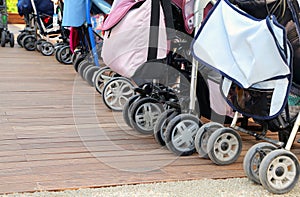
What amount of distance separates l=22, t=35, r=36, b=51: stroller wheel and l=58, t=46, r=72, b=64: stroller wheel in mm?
1364

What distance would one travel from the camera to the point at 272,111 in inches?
97.2

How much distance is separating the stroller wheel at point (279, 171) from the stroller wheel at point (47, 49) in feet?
17.3

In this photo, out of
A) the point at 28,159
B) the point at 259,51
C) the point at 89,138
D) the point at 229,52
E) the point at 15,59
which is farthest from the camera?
the point at 15,59

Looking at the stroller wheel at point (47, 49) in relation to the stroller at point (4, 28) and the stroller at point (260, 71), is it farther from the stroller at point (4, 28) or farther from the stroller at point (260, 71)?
the stroller at point (260, 71)

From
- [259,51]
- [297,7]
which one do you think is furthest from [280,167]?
[297,7]

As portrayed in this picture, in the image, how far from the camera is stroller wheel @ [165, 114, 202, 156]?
2.98m

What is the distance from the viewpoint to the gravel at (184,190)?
8.01 ft

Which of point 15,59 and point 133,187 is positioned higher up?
point 133,187

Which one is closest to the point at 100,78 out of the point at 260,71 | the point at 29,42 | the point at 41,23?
the point at 260,71

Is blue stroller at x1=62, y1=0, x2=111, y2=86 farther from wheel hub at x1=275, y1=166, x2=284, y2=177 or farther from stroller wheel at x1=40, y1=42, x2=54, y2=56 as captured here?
wheel hub at x1=275, y1=166, x2=284, y2=177

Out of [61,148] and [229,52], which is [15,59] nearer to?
[61,148]

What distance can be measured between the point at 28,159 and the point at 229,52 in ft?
4.00

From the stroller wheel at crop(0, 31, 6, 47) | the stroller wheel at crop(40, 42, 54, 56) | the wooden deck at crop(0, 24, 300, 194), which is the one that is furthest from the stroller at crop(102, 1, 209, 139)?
the stroller wheel at crop(0, 31, 6, 47)

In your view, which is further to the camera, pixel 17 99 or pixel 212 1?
pixel 17 99
